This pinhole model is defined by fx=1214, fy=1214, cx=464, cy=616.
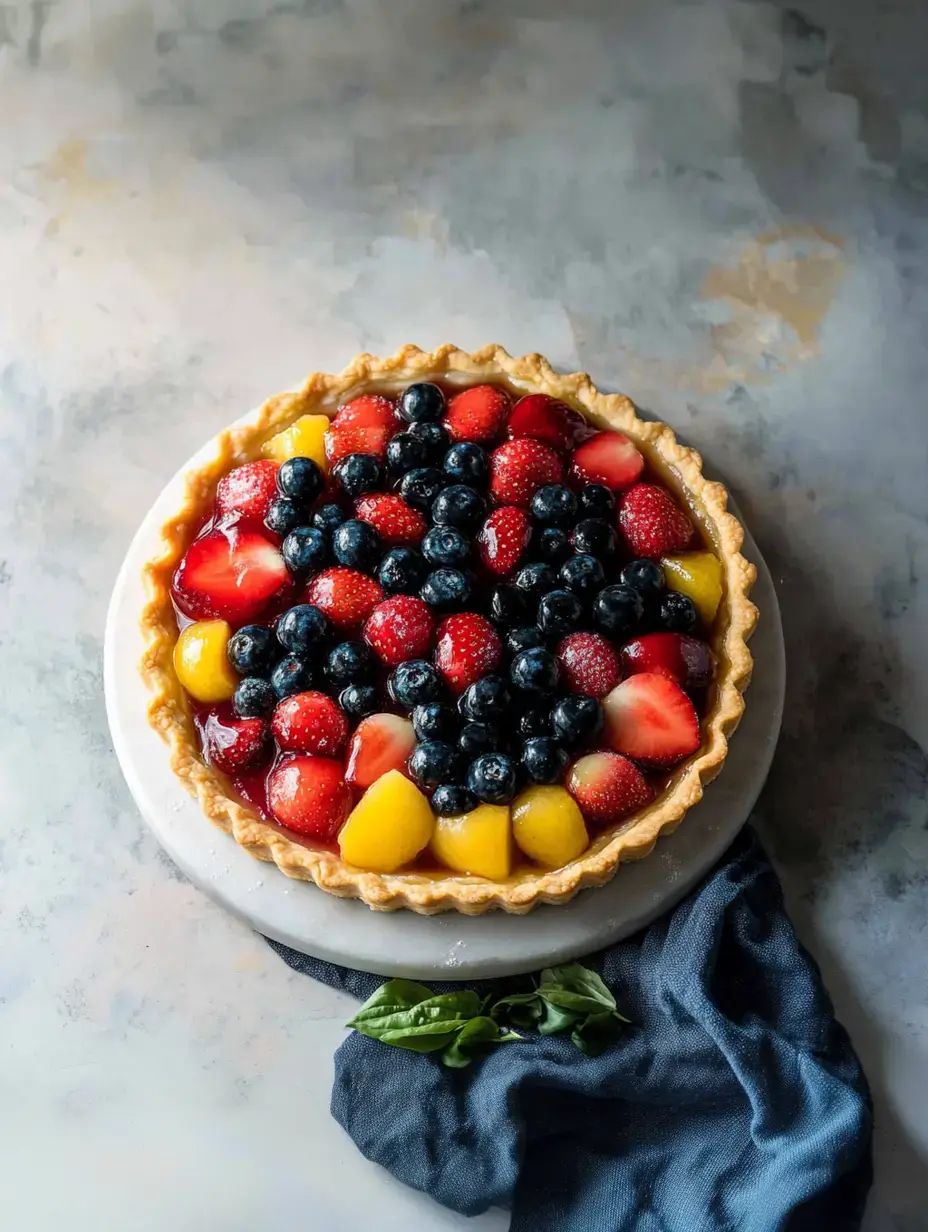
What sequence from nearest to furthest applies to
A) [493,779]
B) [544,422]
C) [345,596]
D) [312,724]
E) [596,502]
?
[493,779]
[312,724]
[345,596]
[596,502]
[544,422]

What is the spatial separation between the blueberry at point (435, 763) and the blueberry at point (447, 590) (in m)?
0.30

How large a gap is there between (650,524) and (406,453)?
0.56 meters

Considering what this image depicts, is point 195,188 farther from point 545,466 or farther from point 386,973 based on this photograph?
point 386,973

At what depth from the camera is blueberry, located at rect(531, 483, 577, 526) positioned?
8.52 feet

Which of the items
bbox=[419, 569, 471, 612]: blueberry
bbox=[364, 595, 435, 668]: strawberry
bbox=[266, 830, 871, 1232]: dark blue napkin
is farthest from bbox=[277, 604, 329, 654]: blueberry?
bbox=[266, 830, 871, 1232]: dark blue napkin

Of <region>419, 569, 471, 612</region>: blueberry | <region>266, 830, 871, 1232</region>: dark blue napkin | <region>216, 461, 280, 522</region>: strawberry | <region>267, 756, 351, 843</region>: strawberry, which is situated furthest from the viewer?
<region>216, 461, 280, 522</region>: strawberry

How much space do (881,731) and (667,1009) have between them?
881mm

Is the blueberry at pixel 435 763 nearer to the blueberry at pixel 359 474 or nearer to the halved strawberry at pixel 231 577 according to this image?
the halved strawberry at pixel 231 577

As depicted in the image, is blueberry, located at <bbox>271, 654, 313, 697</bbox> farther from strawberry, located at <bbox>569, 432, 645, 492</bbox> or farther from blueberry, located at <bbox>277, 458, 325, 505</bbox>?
strawberry, located at <bbox>569, 432, 645, 492</bbox>

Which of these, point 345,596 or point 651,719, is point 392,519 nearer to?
point 345,596

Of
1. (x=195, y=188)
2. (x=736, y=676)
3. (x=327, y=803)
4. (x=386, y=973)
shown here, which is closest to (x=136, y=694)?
(x=327, y=803)

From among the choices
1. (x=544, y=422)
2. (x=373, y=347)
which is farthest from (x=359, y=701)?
(x=373, y=347)

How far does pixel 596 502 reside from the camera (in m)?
2.65

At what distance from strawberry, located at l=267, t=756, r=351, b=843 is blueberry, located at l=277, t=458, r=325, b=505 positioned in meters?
0.59
